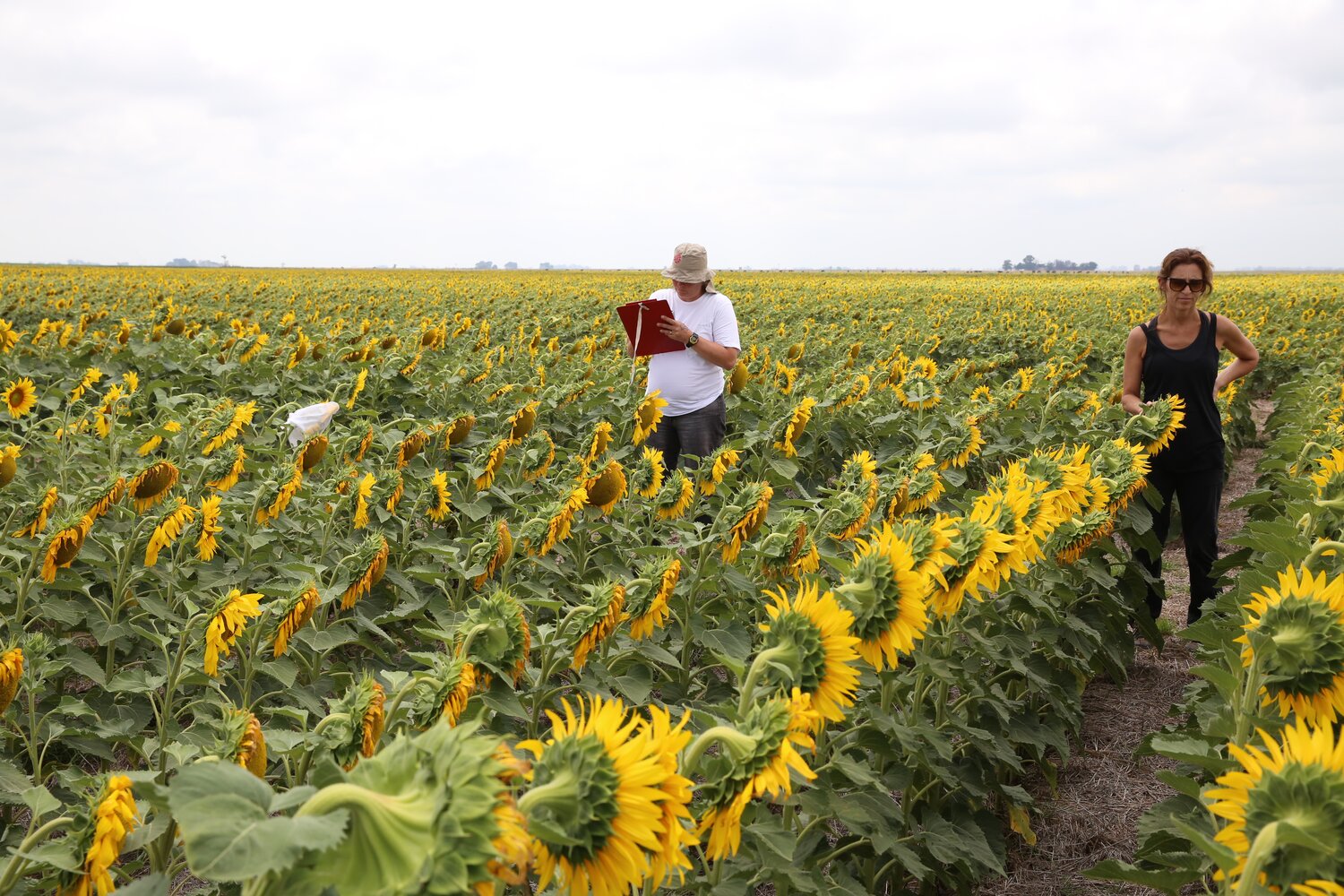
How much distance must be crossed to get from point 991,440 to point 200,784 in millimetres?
6510

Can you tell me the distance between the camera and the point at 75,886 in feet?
4.98

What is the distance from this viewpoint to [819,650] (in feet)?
4.87

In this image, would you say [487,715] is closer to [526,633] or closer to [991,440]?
[526,633]

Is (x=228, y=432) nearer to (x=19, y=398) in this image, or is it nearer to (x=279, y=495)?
(x=279, y=495)

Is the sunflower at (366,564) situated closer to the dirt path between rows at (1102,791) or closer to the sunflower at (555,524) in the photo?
the sunflower at (555,524)

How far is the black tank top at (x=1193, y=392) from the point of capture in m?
4.65

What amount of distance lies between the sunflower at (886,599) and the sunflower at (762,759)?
1.38 ft

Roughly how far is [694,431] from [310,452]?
7.95 ft

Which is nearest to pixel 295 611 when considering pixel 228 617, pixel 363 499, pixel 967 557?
pixel 228 617

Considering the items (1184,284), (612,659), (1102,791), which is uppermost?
(1184,284)

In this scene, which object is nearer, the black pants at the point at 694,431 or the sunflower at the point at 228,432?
the sunflower at the point at 228,432

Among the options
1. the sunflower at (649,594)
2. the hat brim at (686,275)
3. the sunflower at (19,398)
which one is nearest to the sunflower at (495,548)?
the sunflower at (649,594)

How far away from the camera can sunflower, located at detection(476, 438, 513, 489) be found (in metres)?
3.90

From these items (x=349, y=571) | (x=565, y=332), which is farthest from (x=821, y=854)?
(x=565, y=332)
